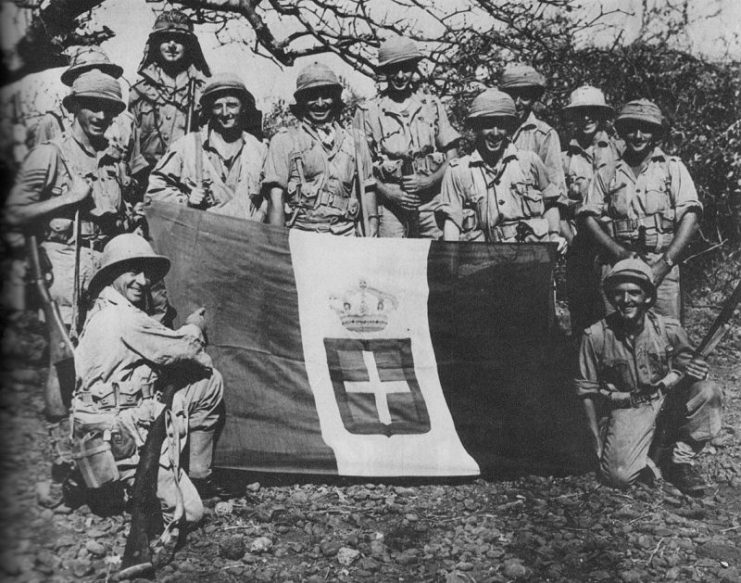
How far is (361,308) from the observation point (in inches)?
Result: 217

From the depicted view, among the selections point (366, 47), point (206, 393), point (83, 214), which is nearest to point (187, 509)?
point (206, 393)

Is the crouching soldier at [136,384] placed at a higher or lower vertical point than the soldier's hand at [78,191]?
lower

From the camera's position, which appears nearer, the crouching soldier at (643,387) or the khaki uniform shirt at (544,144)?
the crouching soldier at (643,387)

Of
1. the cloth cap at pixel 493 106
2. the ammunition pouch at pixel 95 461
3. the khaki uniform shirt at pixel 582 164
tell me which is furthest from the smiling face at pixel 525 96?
the ammunition pouch at pixel 95 461

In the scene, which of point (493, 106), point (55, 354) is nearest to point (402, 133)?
point (493, 106)

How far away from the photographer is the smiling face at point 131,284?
4.79 m

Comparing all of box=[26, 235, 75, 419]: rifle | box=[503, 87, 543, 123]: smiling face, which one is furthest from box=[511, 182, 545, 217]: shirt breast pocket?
box=[26, 235, 75, 419]: rifle

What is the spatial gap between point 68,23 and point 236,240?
2389 mm

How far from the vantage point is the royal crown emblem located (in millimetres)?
5492

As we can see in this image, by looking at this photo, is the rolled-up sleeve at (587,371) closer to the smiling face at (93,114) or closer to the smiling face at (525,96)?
the smiling face at (525,96)

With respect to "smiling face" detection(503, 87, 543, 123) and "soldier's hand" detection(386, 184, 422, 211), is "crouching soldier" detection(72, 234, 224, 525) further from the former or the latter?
"smiling face" detection(503, 87, 543, 123)

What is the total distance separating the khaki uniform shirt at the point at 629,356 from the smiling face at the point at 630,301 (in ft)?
0.34

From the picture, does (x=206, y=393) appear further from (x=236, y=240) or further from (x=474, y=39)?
(x=474, y=39)

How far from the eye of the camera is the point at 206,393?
16.4 ft
